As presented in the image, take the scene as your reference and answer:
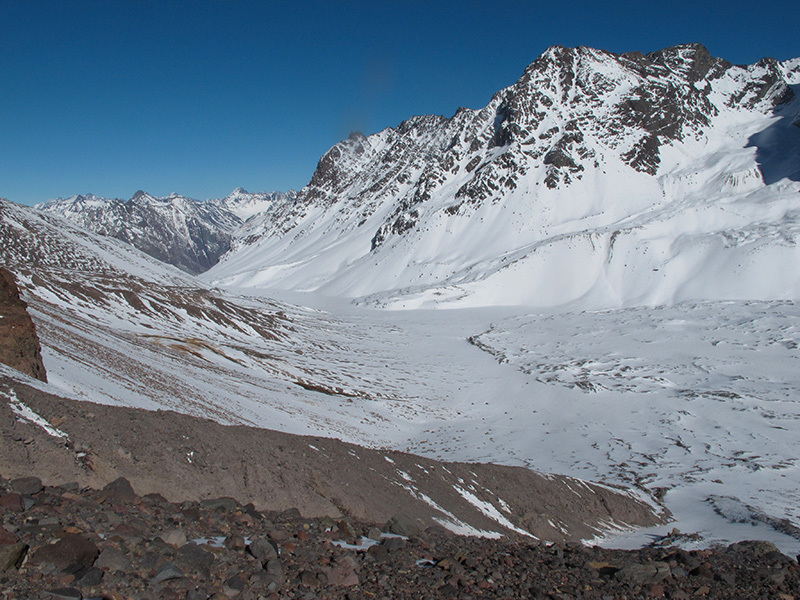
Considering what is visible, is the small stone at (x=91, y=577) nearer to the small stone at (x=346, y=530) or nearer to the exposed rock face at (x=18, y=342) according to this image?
the small stone at (x=346, y=530)

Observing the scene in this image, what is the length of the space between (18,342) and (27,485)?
802cm

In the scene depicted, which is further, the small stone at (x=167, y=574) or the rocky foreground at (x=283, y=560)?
the small stone at (x=167, y=574)

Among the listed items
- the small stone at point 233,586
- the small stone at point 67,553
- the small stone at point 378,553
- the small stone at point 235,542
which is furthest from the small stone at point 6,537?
the small stone at point 378,553

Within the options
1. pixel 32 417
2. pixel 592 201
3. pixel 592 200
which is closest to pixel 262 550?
pixel 32 417

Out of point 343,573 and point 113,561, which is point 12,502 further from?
point 343,573

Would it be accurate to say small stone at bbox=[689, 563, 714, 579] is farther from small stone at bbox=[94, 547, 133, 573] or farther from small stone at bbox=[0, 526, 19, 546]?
small stone at bbox=[0, 526, 19, 546]

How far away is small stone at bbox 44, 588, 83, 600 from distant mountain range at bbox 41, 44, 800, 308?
69.5 meters

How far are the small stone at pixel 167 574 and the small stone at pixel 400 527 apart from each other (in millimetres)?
3958

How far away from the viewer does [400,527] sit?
827 cm

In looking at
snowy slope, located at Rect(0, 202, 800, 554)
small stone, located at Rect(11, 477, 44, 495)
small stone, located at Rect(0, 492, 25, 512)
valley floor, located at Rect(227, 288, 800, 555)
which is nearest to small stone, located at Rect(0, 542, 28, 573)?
small stone, located at Rect(0, 492, 25, 512)

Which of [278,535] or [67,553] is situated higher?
[67,553]

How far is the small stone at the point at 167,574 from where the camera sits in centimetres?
488

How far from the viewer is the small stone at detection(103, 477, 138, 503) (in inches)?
258

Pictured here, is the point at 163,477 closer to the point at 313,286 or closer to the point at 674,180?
the point at 313,286
